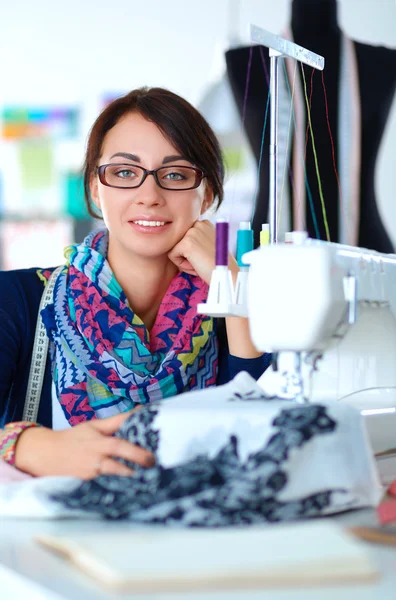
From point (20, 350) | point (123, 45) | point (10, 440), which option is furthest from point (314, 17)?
point (10, 440)

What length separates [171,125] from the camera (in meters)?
1.57

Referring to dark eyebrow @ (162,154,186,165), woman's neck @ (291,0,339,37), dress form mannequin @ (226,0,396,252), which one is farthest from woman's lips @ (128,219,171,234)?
woman's neck @ (291,0,339,37)

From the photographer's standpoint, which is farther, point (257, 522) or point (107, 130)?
point (107, 130)

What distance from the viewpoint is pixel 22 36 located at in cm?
314

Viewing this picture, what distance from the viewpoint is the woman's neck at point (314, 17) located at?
114 inches

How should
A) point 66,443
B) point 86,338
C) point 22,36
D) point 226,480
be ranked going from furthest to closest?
point 22,36
point 86,338
point 66,443
point 226,480

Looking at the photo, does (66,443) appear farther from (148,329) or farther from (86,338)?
(148,329)

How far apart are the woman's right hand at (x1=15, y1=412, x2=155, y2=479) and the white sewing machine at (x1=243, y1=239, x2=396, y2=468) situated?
0.68ft

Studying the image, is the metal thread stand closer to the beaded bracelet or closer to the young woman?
the young woman

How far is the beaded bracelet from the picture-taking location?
3.27ft

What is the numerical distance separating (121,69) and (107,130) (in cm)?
163

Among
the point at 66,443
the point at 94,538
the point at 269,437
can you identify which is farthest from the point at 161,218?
the point at 94,538

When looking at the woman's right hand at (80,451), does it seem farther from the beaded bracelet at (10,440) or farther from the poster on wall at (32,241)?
the poster on wall at (32,241)

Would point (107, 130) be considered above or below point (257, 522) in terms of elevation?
above
